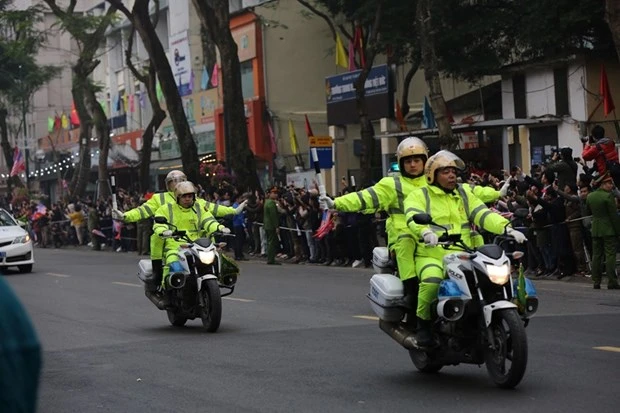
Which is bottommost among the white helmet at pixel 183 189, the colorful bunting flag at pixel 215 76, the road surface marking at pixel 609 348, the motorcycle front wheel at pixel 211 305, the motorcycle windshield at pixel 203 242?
the road surface marking at pixel 609 348

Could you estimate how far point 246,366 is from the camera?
10.7 meters

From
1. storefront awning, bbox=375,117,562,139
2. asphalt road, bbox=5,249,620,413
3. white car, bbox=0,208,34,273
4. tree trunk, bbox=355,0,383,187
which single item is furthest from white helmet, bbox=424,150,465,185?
tree trunk, bbox=355,0,383,187

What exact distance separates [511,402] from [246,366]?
2988 millimetres

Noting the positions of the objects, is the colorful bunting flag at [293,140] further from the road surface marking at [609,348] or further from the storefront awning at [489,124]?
the road surface marking at [609,348]

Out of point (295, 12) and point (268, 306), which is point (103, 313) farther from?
point (295, 12)

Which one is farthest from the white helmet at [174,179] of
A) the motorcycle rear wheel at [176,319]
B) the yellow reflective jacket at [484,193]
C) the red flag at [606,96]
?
the red flag at [606,96]

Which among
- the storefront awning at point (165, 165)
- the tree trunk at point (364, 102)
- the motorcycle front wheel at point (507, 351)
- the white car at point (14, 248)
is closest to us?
the motorcycle front wheel at point (507, 351)

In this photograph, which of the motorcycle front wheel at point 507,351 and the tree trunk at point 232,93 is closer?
the motorcycle front wheel at point 507,351

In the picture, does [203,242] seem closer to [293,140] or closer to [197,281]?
[197,281]

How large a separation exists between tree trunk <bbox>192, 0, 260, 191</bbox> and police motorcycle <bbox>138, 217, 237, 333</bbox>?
68.6ft

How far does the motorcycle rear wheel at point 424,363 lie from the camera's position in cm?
955

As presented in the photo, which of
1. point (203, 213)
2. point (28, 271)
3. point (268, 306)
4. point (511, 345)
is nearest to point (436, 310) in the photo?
point (511, 345)

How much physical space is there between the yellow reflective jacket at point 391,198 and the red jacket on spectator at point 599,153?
9.33m

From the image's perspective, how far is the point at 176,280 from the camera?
13703 millimetres
